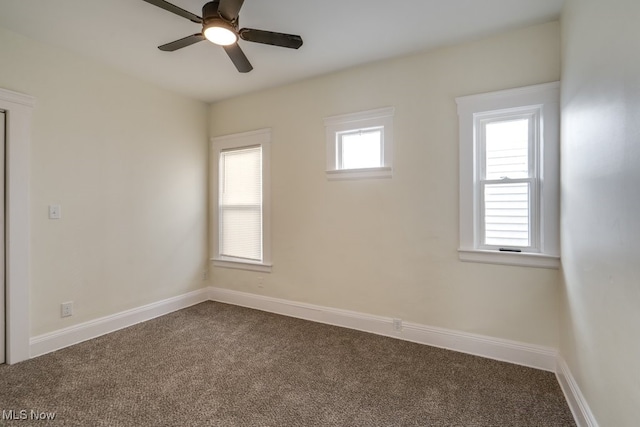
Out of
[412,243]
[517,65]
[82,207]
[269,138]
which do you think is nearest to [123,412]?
[82,207]

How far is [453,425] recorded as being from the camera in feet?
5.96

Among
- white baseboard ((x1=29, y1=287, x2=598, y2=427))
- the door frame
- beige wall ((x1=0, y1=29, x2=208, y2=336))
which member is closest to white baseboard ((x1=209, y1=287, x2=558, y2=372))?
white baseboard ((x1=29, y1=287, x2=598, y2=427))

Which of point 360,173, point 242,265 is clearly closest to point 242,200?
point 242,265

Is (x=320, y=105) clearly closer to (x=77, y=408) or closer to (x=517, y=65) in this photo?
(x=517, y=65)

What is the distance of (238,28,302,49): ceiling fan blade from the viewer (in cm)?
205

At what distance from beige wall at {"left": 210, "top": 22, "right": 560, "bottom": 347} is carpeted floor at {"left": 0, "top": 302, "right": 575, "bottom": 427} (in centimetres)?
42

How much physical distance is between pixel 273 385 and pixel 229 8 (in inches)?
99.5

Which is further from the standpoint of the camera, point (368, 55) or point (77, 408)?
point (368, 55)

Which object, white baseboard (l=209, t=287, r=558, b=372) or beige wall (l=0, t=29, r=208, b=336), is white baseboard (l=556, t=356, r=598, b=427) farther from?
beige wall (l=0, t=29, r=208, b=336)

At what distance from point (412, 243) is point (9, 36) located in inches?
154

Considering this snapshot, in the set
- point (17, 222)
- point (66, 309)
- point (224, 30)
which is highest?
point (224, 30)

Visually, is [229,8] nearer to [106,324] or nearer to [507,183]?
[507,183]

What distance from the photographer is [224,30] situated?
1995mm

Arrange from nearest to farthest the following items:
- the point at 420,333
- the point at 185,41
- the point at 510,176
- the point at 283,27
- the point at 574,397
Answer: the point at 574,397 < the point at 185,41 < the point at 283,27 < the point at 510,176 < the point at 420,333
